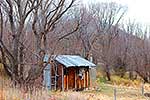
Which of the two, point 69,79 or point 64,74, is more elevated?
point 64,74

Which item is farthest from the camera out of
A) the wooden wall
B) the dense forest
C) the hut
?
the wooden wall

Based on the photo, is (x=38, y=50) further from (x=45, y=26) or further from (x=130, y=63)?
(x=130, y=63)

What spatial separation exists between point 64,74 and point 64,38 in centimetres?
263

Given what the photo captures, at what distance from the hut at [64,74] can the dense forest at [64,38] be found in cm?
122

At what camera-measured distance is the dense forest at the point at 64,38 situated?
16344 millimetres

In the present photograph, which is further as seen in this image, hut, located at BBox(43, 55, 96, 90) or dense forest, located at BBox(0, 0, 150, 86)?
hut, located at BBox(43, 55, 96, 90)

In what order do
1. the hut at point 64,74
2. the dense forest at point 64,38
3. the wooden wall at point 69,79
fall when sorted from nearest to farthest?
the dense forest at point 64,38 < the hut at point 64,74 < the wooden wall at point 69,79

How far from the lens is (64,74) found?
2489cm

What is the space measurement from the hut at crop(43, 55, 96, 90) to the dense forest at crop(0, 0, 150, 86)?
3.99ft

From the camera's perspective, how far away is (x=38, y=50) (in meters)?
17.2

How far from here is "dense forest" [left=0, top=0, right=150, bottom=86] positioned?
53.6 ft

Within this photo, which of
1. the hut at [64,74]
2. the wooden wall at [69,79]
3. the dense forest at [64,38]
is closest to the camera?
the dense forest at [64,38]

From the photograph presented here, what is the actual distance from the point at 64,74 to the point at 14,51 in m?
9.05

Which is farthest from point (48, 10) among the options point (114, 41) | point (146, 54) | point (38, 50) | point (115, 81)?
point (114, 41)
